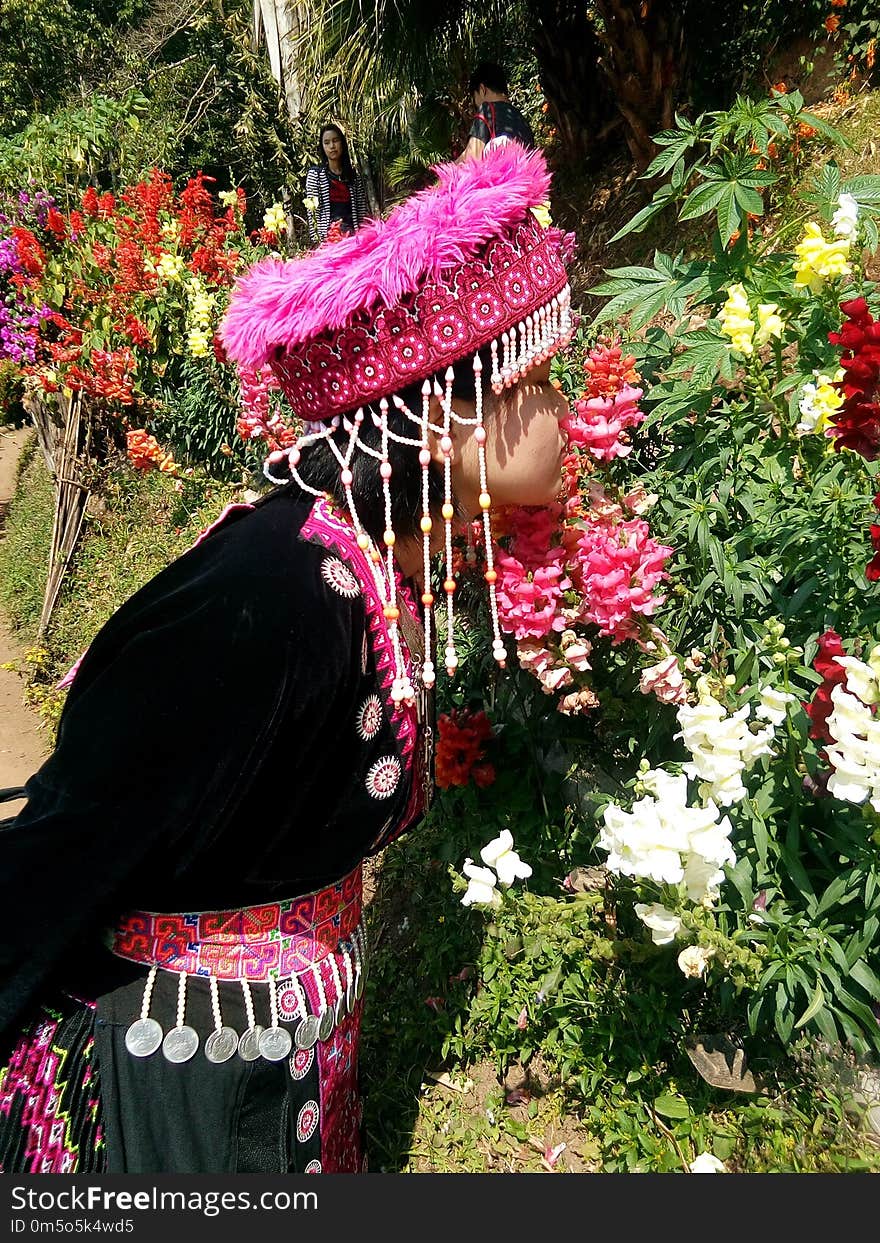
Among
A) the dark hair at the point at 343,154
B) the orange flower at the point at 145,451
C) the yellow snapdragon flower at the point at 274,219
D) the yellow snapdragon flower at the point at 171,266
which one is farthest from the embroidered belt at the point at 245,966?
the dark hair at the point at 343,154

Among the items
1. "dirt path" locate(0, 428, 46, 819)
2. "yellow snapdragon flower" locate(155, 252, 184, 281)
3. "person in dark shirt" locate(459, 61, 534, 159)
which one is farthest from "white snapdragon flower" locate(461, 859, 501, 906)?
"person in dark shirt" locate(459, 61, 534, 159)

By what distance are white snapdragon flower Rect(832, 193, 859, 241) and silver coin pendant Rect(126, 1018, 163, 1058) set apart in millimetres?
1595

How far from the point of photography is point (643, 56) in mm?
5449

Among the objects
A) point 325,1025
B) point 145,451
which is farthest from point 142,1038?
point 145,451

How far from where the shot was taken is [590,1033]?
6.60 ft

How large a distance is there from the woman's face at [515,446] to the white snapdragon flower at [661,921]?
0.65 m

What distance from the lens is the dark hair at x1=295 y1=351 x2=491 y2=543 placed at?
125cm

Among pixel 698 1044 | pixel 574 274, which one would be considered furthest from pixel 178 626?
pixel 574 274

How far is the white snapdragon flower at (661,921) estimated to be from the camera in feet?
4.27

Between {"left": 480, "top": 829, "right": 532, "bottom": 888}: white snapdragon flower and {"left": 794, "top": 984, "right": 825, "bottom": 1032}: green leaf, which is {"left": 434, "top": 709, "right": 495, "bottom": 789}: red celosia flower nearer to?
{"left": 480, "top": 829, "right": 532, "bottom": 888}: white snapdragon flower

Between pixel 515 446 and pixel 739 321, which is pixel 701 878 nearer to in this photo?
pixel 515 446

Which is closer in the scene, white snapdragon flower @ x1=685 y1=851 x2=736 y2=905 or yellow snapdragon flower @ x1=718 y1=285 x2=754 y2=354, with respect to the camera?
white snapdragon flower @ x1=685 y1=851 x2=736 y2=905

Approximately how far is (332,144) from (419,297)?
6.41 meters

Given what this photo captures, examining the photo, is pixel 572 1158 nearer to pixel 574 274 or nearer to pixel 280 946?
pixel 280 946
